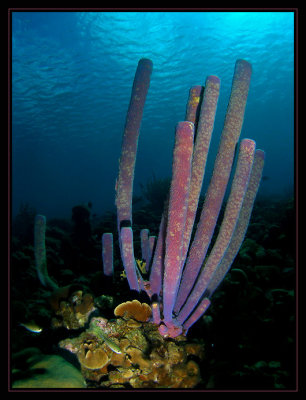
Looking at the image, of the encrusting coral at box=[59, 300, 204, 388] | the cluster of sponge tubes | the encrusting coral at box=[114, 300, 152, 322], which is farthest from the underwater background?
the cluster of sponge tubes

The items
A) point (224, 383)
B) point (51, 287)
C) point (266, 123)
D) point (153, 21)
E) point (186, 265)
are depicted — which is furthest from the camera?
point (266, 123)

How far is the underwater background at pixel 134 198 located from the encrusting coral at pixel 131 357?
1cm

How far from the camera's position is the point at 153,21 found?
1738cm

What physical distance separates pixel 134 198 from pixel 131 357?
11.6 metres

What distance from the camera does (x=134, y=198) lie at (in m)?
13.4

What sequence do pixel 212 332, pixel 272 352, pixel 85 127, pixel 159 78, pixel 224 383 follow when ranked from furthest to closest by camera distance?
pixel 85 127 < pixel 159 78 < pixel 212 332 < pixel 272 352 < pixel 224 383

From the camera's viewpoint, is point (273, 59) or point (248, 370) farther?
point (273, 59)

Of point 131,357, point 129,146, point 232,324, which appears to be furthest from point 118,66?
point 131,357

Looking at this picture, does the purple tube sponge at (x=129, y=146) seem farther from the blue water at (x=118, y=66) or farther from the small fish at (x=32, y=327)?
the blue water at (x=118, y=66)

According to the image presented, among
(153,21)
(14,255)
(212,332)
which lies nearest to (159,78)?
(153,21)

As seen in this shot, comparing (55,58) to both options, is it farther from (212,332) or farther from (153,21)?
(212,332)

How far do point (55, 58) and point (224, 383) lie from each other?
75.4 ft

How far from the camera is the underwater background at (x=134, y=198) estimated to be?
80.0 inches

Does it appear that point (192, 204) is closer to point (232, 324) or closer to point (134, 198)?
point (232, 324)
